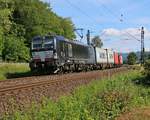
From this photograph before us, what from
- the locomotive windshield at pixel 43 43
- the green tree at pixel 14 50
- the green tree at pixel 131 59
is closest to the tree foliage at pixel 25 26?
the green tree at pixel 14 50

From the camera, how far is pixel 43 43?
3706 cm

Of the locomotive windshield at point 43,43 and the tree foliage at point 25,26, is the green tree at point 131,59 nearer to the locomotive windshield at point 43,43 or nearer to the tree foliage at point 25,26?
the tree foliage at point 25,26

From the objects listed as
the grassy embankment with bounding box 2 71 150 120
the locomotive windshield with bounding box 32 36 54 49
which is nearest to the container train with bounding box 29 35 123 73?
the locomotive windshield with bounding box 32 36 54 49

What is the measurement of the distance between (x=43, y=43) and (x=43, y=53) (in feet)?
2.76

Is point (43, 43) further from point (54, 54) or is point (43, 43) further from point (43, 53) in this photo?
point (54, 54)

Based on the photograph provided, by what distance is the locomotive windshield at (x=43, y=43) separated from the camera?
3684 centimetres

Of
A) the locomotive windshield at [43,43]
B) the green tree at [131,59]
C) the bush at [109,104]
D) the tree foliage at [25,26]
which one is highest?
the tree foliage at [25,26]

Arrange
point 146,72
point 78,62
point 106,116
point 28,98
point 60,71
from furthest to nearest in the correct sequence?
point 78,62
point 60,71
point 146,72
point 28,98
point 106,116

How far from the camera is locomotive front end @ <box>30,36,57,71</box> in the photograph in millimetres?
36344

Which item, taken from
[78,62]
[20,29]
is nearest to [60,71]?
[78,62]

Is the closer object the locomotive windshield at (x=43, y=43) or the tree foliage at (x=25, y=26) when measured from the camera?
the locomotive windshield at (x=43, y=43)

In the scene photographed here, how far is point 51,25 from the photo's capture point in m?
88.6

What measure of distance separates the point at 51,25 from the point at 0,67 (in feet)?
148

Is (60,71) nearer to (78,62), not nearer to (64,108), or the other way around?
(78,62)
